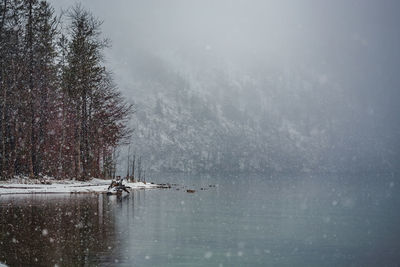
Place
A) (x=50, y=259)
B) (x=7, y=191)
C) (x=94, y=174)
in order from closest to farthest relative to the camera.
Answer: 1. (x=50, y=259)
2. (x=7, y=191)
3. (x=94, y=174)

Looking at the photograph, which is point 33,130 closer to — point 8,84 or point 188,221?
point 8,84

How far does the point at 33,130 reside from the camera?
4119 centimetres

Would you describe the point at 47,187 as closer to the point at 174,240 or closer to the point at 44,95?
the point at 44,95

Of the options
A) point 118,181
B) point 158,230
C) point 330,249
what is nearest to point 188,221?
point 158,230

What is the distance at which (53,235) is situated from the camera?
A: 53.2 feet

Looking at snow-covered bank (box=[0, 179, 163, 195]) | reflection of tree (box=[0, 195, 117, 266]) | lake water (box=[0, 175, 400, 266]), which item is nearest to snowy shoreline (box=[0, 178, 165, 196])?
snow-covered bank (box=[0, 179, 163, 195])

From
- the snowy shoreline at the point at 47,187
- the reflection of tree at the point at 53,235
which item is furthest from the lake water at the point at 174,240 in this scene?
the snowy shoreline at the point at 47,187

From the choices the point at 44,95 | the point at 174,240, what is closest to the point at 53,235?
the point at 174,240

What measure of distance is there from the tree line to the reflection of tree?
1573 centimetres

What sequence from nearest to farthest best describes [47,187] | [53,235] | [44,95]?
[53,235]
[47,187]
[44,95]

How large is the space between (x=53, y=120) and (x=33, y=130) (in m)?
8.29

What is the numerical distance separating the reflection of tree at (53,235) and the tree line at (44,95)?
15.7 meters

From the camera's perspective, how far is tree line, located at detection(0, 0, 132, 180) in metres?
41.2

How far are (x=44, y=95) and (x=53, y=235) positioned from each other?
106 ft
